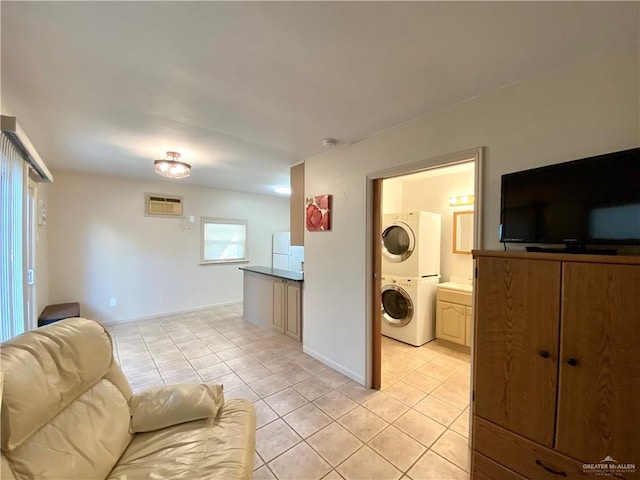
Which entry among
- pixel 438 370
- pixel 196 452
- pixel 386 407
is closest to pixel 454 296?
pixel 438 370

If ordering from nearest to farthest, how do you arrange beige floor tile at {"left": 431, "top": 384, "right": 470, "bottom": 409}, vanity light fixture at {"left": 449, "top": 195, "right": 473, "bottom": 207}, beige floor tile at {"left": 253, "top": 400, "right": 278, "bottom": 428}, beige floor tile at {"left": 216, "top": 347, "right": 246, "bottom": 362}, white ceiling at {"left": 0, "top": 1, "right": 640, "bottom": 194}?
white ceiling at {"left": 0, "top": 1, "right": 640, "bottom": 194}
beige floor tile at {"left": 253, "top": 400, "right": 278, "bottom": 428}
beige floor tile at {"left": 431, "top": 384, "right": 470, "bottom": 409}
beige floor tile at {"left": 216, "top": 347, "right": 246, "bottom": 362}
vanity light fixture at {"left": 449, "top": 195, "right": 473, "bottom": 207}

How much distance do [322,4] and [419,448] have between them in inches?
101

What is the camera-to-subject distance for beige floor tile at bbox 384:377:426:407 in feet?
7.59

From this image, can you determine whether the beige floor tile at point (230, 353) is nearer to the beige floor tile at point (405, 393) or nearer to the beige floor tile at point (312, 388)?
the beige floor tile at point (312, 388)

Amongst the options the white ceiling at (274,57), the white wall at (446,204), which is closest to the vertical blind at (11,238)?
the white ceiling at (274,57)

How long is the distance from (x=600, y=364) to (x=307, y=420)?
1.82m

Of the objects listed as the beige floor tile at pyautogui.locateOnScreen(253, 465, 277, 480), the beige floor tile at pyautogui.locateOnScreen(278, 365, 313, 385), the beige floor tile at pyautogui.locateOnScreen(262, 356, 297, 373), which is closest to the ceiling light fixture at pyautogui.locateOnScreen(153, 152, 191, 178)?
the beige floor tile at pyautogui.locateOnScreen(262, 356, 297, 373)

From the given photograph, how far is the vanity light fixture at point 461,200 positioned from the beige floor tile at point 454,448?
2.79 metres

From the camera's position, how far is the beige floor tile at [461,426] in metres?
1.92

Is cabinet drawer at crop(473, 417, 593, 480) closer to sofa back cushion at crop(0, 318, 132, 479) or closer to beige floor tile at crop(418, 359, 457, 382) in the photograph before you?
beige floor tile at crop(418, 359, 457, 382)

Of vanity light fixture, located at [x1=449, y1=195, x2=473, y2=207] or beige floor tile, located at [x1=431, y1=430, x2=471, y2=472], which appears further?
vanity light fixture, located at [x1=449, y1=195, x2=473, y2=207]

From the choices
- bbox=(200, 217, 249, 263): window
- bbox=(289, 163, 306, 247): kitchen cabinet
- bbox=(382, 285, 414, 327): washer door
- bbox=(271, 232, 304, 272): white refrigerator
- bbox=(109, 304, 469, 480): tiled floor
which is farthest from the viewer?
bbox=(271, 232, 304, 272): white refrigerator

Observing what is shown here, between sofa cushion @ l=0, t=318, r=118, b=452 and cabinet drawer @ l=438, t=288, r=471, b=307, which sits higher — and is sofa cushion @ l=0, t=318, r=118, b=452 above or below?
above

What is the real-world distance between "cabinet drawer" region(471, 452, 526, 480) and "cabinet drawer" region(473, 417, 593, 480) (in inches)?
0.8
